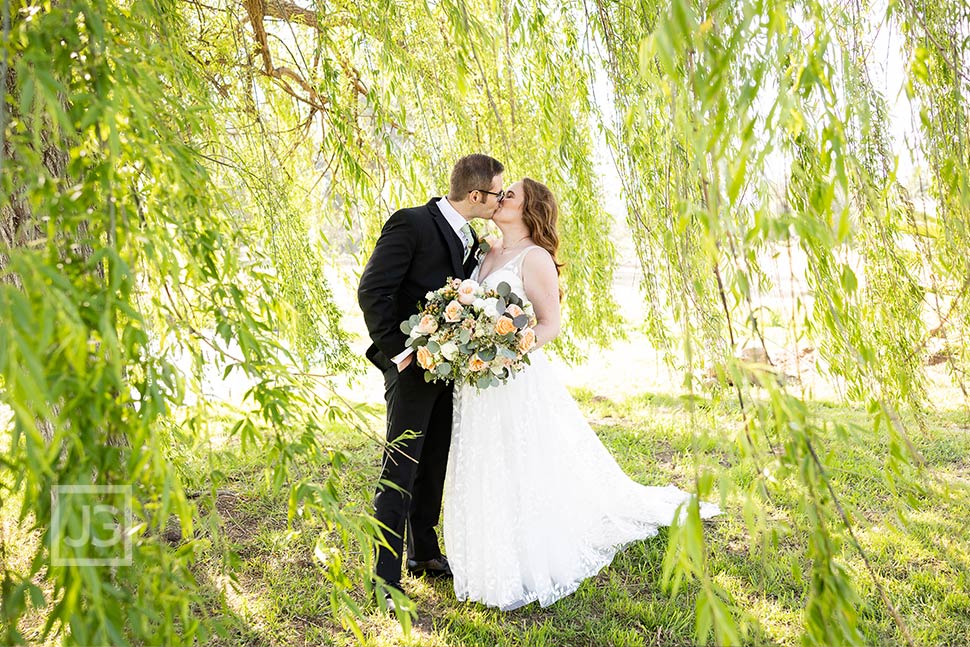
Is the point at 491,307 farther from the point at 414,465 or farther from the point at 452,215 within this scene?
the point at 414,465

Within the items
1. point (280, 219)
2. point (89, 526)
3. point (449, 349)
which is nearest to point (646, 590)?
point (449, 349)

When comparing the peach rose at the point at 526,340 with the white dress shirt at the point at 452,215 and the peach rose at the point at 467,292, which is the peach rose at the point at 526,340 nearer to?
the peach rose at the point at 467,292

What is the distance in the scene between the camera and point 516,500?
2664 mm

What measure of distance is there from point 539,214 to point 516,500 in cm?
110

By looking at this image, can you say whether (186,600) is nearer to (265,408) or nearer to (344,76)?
(265,408)

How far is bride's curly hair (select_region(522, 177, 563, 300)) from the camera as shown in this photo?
2754mm

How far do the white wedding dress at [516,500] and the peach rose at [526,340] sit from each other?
0.82ft

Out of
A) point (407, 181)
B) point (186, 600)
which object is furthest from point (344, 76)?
point (186, 600)

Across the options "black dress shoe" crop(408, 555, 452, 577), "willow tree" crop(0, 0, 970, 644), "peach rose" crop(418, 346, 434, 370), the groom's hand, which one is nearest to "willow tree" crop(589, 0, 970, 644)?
"willow tree" crop(0, 0, 970, 644)

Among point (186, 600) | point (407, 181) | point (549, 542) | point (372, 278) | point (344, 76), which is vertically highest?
point (344, 76)

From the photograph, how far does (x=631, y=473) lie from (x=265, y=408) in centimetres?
300

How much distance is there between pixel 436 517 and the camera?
2838 millimetres

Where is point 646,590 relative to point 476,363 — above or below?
below

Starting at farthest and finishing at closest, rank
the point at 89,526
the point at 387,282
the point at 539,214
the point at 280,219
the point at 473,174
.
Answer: the point at 280,219 < the point at 539,214 < the point at 473,174 < the point at 387,282 < the point at 89,526
